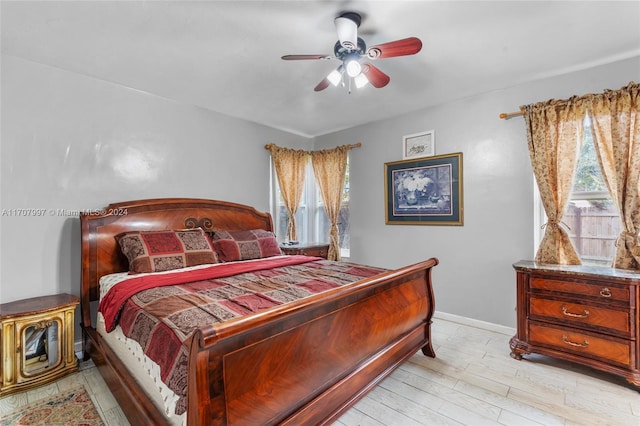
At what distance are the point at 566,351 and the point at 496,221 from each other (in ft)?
4.13

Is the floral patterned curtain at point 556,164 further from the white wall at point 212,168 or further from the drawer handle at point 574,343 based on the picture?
the drawer handle at point 574,343

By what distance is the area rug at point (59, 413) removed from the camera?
1.78 metres

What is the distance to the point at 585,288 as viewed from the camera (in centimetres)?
226

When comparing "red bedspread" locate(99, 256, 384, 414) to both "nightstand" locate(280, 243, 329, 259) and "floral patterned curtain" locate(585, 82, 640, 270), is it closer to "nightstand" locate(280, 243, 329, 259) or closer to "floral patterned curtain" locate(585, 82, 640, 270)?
"nightstand" locate(280, 243, 329, 259)

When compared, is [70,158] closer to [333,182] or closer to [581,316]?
[333,182]

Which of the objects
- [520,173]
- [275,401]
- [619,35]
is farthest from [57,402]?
[619,35]

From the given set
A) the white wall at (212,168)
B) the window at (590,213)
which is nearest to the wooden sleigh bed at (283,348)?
the white wall at (212,168)

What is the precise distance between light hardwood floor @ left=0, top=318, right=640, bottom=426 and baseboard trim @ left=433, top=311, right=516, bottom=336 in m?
0.44

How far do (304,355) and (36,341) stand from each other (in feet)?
7.36

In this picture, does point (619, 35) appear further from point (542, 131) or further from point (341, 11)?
point (341, 11)

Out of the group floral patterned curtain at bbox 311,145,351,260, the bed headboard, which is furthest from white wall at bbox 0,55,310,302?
floral patterned curtain at bbox 311,145,351,260

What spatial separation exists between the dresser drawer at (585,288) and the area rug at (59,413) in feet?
10.5

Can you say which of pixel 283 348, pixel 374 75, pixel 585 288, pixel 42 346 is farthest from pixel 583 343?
pixel 42 346

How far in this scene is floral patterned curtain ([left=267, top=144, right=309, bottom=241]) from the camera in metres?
4.30
